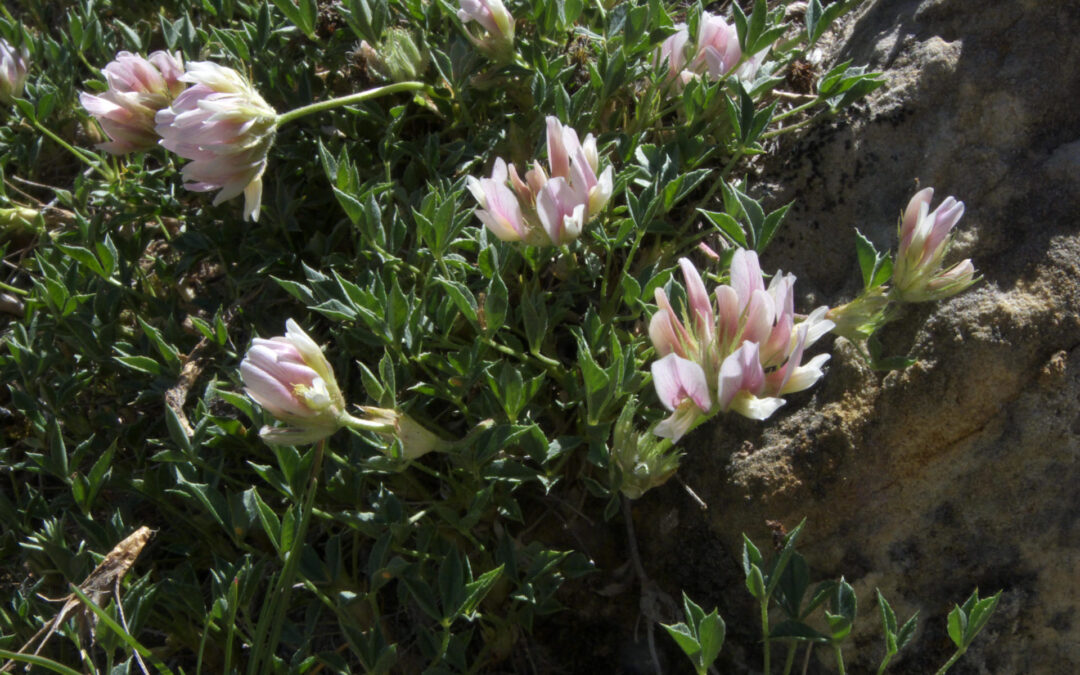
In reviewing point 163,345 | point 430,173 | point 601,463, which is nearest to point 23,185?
point 163,345

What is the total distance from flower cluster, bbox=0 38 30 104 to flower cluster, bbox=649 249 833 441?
179 centimetres

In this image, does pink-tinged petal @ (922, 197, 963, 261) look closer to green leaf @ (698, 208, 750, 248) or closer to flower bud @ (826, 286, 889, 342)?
flower bud @ (826, 286, 889, 342)

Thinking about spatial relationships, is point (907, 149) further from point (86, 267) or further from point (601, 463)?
point (86, 267)

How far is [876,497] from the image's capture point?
1624mm

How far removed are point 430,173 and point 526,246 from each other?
505 millimetres

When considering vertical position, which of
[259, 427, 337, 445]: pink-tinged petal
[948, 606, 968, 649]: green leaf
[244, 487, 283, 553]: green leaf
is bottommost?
[244, 487, 283, 553]: green leaf

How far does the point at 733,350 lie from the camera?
1.37 m

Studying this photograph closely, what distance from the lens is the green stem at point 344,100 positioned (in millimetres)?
1813

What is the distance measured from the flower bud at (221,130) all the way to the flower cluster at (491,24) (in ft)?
1.47

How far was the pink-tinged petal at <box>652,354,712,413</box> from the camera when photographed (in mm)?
1310

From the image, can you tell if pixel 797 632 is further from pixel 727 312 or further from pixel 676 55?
pixel 676 55

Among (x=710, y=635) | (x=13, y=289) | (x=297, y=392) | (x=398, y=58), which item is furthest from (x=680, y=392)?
(x=13, y=289)

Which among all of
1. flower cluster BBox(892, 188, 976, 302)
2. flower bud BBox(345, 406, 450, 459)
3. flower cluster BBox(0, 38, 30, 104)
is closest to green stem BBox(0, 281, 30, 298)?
flower cluster BBox(0, 38, 30, 104)

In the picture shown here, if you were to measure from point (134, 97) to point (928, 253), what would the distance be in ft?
5.20
